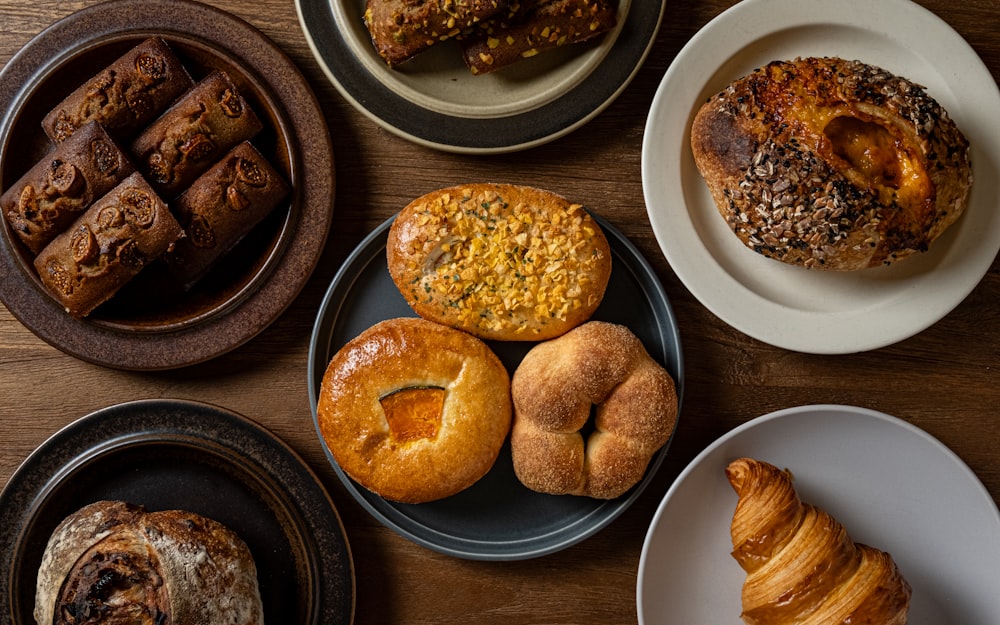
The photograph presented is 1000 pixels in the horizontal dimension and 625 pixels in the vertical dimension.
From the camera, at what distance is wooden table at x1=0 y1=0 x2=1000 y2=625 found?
222cm

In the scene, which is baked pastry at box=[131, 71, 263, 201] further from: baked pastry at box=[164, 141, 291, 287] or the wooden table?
the wooden table

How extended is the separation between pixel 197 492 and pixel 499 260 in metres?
1.06

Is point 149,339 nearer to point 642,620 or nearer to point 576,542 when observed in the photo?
point 576,542

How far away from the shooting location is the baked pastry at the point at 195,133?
6.81 ft

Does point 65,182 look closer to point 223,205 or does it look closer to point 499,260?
point 223,205

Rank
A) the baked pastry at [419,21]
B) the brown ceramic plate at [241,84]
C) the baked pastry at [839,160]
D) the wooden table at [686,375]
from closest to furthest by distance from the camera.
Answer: the baked pastry at [839,160] → the baked pastry at [419,21] → the brown ceramic plate at [241,84] → the wooden table at [686,375]

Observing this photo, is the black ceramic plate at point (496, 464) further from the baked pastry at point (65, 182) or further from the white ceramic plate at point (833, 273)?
the baked pastry at point (65, 182)

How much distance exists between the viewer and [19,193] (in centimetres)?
206

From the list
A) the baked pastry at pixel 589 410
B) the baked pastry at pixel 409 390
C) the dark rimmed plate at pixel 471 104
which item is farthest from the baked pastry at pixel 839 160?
the baked pastry at pixel 409 390

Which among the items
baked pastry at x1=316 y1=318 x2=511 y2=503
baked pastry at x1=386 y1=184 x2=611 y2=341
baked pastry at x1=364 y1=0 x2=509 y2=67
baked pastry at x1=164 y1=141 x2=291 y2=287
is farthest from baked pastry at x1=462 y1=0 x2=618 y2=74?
baked pastry at x1=316 y1=318 x2=511 y2=503

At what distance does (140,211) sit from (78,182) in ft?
0.63

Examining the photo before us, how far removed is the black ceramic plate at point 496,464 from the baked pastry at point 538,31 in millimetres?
494

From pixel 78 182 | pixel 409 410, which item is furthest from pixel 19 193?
pixel 409 410

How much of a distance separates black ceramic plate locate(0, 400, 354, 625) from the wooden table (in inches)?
4.5
